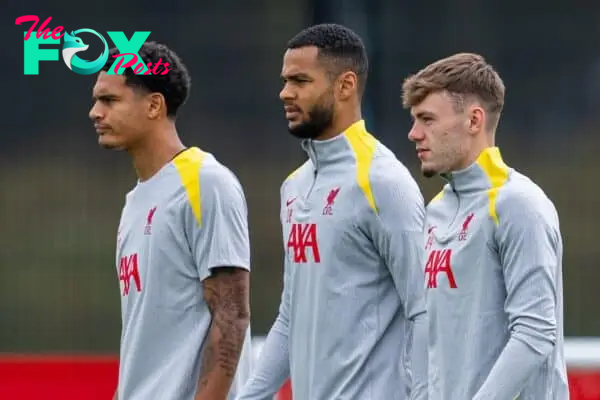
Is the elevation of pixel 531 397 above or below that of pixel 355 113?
below

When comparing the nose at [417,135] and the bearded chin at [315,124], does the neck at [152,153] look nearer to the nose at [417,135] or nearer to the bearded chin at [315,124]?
the bearded chin at [315,124]

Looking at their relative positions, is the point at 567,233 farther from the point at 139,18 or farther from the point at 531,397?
the point at 531,397

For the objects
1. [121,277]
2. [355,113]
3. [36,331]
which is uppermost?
[355,113]

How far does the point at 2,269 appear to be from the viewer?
11.6m

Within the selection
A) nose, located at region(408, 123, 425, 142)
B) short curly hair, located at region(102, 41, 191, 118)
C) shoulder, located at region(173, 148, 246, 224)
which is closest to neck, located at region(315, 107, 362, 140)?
shoulder, located at region(173, 148, 246, 224)

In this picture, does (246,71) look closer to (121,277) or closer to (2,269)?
(2,269)

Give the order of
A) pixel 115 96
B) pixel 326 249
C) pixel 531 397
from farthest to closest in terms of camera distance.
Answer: pixel 115 96
pixel 326 249
pixel 531 397

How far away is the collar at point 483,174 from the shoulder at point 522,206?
6cm

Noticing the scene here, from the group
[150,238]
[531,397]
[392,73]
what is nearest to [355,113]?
[150,238]

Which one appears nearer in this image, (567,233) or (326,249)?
(326,249)

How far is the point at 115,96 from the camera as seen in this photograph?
485 cm

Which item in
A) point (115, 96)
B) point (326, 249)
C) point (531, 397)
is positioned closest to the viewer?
point (531, 397)

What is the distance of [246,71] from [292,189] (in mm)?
6878

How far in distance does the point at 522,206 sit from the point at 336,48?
888mm
